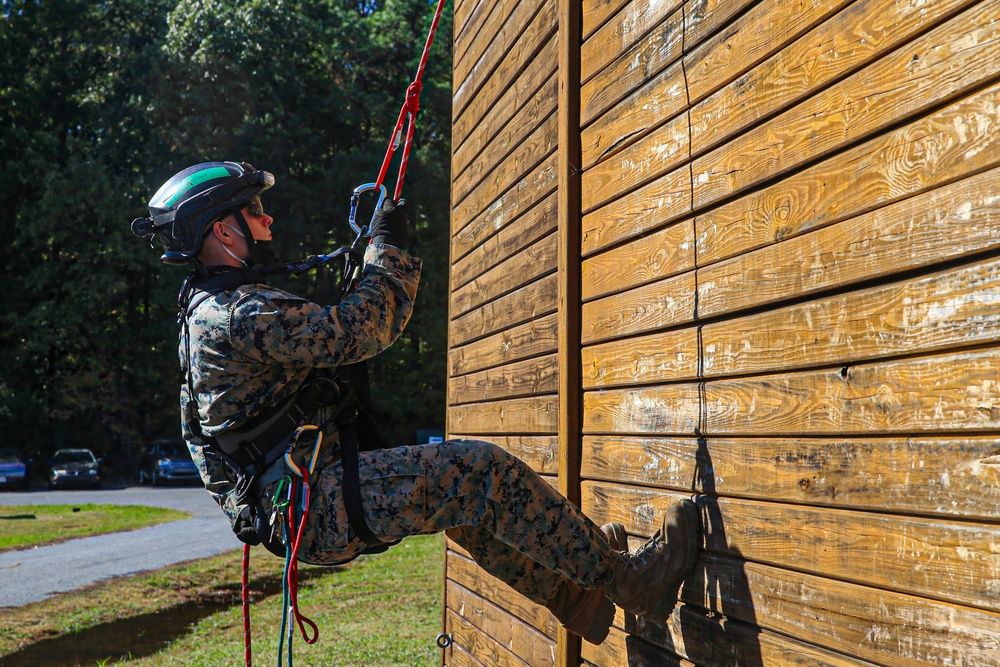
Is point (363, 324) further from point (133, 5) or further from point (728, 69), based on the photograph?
point (133, 5)

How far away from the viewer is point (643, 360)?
128 inches

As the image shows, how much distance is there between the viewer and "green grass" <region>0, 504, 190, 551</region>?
1495cm

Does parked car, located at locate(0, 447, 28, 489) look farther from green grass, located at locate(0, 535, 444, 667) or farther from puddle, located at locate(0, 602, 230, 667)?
puddle, located at locate(0, 602, 230, 667)

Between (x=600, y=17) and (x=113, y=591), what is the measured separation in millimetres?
9607

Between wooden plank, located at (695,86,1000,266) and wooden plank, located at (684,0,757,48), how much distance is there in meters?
0.58

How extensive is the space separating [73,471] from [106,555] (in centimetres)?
1606

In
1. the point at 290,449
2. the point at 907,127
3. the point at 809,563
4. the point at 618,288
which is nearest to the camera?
the point at 907,127

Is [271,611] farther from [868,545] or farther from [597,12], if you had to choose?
[868,545]

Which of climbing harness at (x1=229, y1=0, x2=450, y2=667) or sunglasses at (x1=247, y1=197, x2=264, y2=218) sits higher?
sunglasses at (x1=247, y1=197, x2=264, y2=218)

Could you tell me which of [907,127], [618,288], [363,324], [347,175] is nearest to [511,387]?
[618,288]

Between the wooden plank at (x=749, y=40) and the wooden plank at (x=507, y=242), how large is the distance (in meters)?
1.26

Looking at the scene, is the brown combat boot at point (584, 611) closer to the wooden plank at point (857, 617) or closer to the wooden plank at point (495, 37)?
the wooden plank at point (857, 617)

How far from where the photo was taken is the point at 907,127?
2.00 metres

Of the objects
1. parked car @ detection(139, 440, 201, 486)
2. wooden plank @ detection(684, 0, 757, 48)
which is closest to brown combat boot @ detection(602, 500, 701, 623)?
wooden plank @ detection(684, 0, 757, 48)
